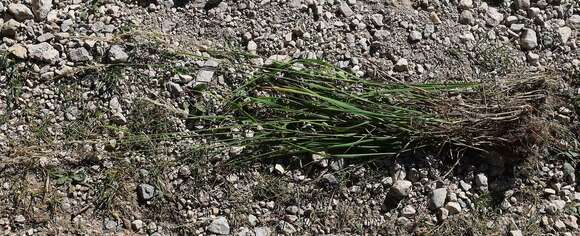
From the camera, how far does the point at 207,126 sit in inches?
135

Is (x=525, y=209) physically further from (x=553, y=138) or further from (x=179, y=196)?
(x=179, y=196)

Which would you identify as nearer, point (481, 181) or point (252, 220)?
point (252, 220)

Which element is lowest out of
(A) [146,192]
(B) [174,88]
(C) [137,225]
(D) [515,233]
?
(D) [515,233]

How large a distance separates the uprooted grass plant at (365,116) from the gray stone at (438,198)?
Result: 0.21m

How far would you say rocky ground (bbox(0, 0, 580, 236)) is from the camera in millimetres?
3311

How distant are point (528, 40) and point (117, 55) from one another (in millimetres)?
1975

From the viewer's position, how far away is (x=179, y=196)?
3328 millimetres

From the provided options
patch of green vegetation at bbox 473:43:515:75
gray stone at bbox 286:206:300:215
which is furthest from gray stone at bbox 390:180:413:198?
patch of green vegetation at bbox 473:43:515:75

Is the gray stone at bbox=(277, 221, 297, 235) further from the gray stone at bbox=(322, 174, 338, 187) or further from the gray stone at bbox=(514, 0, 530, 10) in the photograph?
the gray stone at bbox=(514, 0, 530, 10)

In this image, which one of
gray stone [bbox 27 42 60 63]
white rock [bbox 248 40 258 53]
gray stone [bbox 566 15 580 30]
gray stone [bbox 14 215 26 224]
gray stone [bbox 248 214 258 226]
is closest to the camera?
gray stone [bbox 14 215 26 224]

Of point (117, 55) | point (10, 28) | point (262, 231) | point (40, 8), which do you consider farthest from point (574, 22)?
point (10, 28)

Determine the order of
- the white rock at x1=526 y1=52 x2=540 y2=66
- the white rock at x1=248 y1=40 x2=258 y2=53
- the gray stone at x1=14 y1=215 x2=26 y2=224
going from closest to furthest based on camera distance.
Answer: the gray stone at x1=14 y1=215 x2=26 y2=224
the white rock at x1=248 y1=40 x2=258 y2=53
the white rock at x1=526 y1=52 x2=540 y2=66

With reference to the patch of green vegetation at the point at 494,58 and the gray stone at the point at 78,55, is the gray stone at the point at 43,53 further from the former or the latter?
the patch of green vegetation at the point at 494,58

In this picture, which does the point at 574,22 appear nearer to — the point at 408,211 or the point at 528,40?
the point at 528,40
